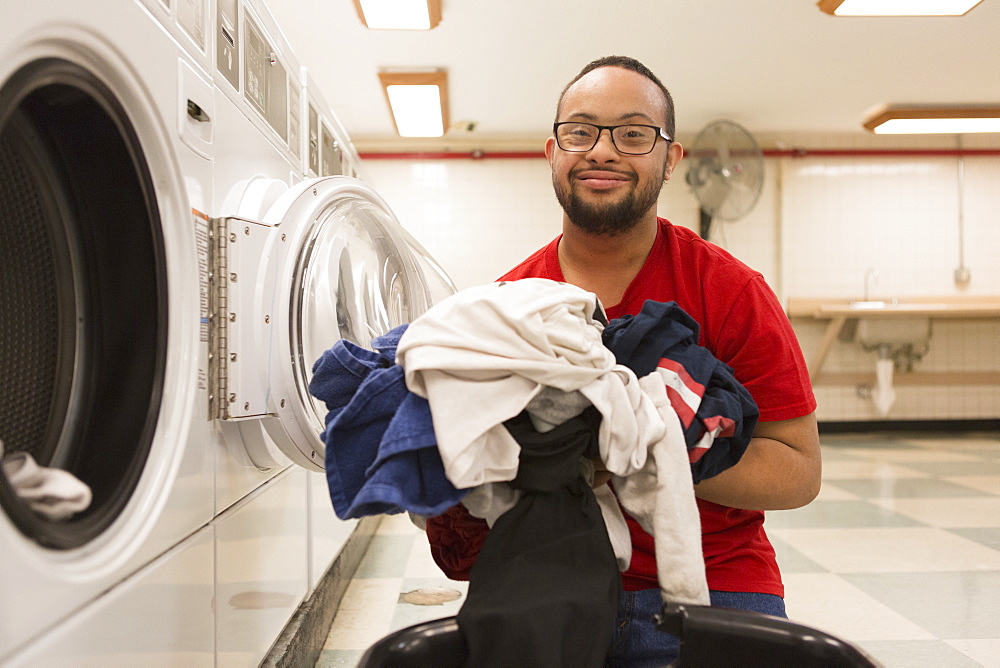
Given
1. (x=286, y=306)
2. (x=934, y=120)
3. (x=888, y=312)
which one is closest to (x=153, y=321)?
(x=286, y=306)

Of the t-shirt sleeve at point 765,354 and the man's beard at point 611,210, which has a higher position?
the man's beard at point 611,210

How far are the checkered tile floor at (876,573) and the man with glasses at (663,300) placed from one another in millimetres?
506

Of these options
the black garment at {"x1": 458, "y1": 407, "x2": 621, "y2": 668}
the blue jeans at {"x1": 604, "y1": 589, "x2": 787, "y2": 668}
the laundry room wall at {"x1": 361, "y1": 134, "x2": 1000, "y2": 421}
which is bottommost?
the blue jeans at {"x1": 604, "y1": 589, "x2": 787, "y2": 668}

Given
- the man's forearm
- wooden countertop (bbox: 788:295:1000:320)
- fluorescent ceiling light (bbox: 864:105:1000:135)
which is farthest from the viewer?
wooden countertop (bbox: 788:295:1000:320)

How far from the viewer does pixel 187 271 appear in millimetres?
954

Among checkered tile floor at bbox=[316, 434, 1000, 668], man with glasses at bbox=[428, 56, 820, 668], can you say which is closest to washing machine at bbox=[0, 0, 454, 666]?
man with glasses at bbox=[428, 56, 820, 668]

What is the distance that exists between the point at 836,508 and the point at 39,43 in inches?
143

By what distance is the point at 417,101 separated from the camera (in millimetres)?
4656

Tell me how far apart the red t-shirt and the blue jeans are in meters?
0.02

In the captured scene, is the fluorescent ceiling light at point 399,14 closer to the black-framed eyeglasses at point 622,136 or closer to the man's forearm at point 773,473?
the black-framed eyeglasses at point 622,136

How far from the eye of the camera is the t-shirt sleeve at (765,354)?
108 cm

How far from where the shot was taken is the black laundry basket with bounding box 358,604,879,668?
0.73 meters

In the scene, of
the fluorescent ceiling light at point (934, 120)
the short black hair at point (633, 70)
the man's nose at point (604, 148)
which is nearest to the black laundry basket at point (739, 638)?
the man's nose at point (604, 148)

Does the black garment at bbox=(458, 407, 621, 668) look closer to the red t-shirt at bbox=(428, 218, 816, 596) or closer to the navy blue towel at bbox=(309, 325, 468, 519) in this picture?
the navy blue towel at bbox=(309, 325, 468, 519)
